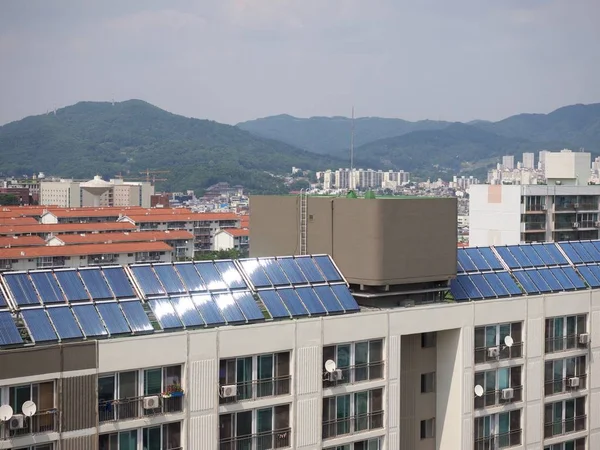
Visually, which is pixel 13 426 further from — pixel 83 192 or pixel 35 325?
pixel 83 192

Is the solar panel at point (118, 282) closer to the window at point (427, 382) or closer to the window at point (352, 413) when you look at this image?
the window at point (352, 413)

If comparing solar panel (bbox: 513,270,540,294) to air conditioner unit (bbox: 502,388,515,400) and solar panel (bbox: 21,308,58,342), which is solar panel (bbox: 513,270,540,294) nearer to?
air conditioner unit (bbox: 502,388,515,400)

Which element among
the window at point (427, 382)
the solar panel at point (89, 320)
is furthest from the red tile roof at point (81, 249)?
the solar panel at point (89, 320)

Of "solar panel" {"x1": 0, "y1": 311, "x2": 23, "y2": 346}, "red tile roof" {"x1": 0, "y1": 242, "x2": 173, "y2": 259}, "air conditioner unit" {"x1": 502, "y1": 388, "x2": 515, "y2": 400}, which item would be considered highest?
"solar panel" {"x1": 0, "y1": 311, "x2": 23, "y2": 346}

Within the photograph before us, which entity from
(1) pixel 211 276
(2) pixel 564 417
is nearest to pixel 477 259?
(2) pixel 564 417

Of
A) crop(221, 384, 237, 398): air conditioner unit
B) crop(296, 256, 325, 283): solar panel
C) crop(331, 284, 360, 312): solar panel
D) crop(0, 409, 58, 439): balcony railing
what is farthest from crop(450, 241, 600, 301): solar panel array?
crop(0, 409, 58, 439): balcony railing

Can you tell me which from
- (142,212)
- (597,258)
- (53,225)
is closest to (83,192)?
(142,212)
